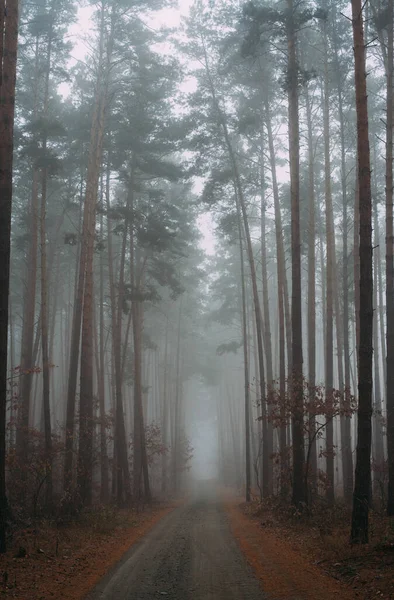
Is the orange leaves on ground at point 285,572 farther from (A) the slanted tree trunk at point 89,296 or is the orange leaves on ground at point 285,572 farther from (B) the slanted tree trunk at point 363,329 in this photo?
(A) the slanted tree trunk at point 89,296

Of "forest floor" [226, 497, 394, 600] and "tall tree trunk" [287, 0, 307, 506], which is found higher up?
"tall tree trunk" [287, 0, 307, 506]

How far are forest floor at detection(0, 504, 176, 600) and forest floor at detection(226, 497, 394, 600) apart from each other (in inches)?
105

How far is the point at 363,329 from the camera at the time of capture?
9.70 m

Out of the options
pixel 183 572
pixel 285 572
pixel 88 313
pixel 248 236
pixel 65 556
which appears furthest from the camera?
pixel 248 236

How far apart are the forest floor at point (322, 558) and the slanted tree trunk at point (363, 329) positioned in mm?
573

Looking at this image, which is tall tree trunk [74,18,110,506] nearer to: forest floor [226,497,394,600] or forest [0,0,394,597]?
forest [0,0,394,597]

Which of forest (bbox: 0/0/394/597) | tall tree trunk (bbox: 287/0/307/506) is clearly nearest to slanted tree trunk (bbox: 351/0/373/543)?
forest (bbox: 0/0/394/597)

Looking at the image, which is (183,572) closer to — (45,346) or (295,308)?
(295,308)

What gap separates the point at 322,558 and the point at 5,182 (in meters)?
8.88

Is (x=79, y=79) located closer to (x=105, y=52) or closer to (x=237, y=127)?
(x=105, y=52)

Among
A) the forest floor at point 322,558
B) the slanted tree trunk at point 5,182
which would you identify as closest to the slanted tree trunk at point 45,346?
the slanted tree trunk at point 5,182

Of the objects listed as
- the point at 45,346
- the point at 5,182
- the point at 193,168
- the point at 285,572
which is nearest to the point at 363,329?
the point at 285,572

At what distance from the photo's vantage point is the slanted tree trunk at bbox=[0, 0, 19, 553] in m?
9.51

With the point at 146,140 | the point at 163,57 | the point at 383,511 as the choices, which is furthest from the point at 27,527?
the point at 163,57
